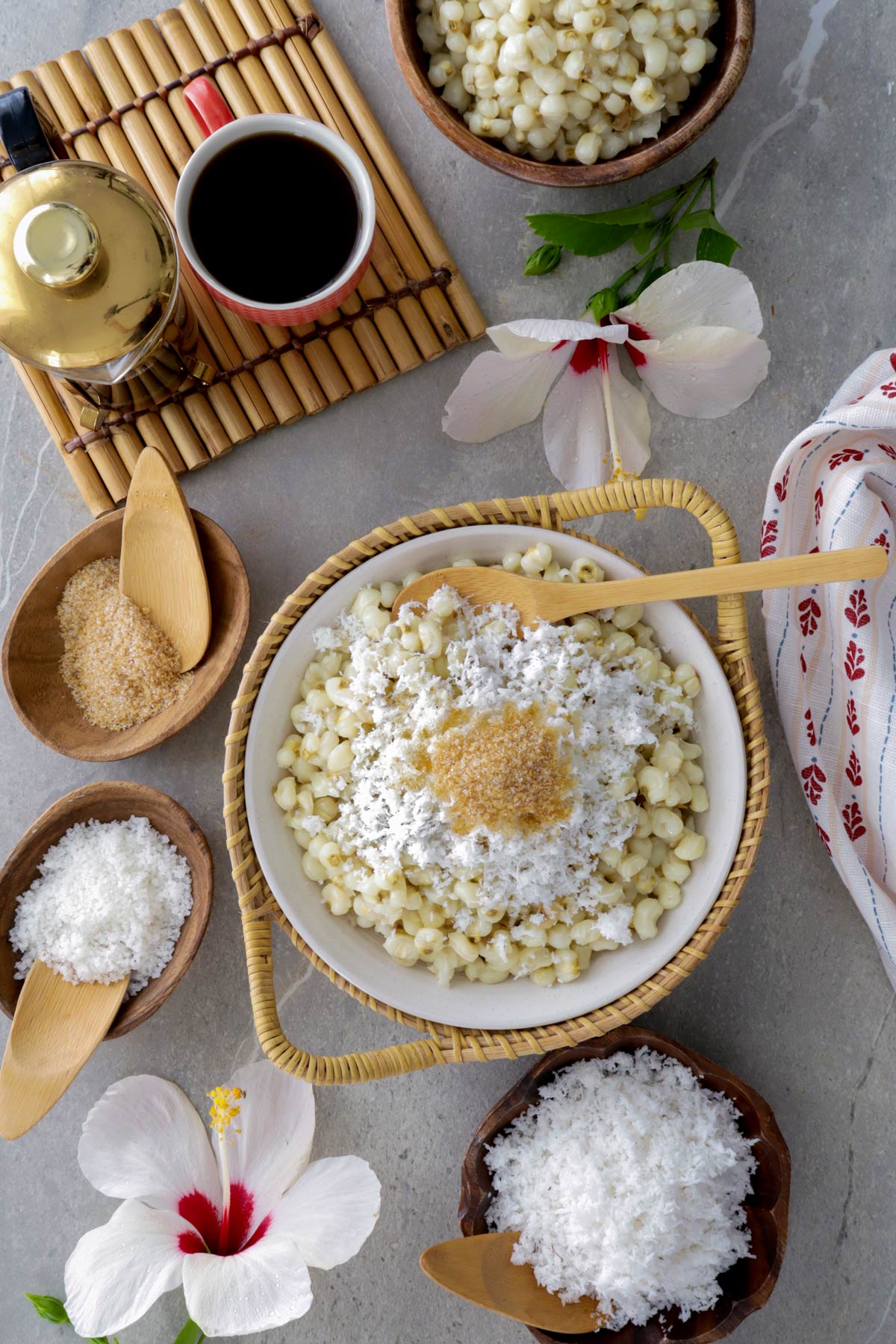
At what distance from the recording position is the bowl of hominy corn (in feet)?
2.95

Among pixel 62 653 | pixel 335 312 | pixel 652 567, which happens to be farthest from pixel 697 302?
pixel 62 653

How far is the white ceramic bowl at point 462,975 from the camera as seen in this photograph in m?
0.94

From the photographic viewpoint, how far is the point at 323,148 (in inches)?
38.7

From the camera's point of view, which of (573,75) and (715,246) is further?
(715,246)

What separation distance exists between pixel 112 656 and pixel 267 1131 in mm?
539

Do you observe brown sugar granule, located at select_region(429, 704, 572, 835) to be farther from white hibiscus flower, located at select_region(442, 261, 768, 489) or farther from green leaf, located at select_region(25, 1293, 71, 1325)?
green leaf, located at select_region(25, 1293, 71, 1325)

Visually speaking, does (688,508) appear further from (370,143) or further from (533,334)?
(370,143)

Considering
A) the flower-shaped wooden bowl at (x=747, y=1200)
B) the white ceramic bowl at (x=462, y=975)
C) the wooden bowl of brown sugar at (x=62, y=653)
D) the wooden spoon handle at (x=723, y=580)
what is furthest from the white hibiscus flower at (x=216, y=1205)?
the wooden spoon handle at (x=723, y=580)

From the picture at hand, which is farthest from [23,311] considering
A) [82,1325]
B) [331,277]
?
[82,1325]

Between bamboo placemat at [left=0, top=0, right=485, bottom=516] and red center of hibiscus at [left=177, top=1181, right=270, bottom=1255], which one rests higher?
bamboo placemat at [left=0, top=0, right=485, bottom=516]

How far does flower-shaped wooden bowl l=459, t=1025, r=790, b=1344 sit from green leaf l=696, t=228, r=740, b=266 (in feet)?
2.62

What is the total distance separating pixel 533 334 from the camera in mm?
937

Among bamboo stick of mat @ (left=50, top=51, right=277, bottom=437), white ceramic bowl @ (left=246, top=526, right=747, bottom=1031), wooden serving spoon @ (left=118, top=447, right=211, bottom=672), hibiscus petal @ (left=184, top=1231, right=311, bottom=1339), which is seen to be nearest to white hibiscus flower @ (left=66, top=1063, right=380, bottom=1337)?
hibiscus petal @ (left=184, top=1231, right=311, bottom=1339)

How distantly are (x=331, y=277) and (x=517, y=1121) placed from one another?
0.88m
